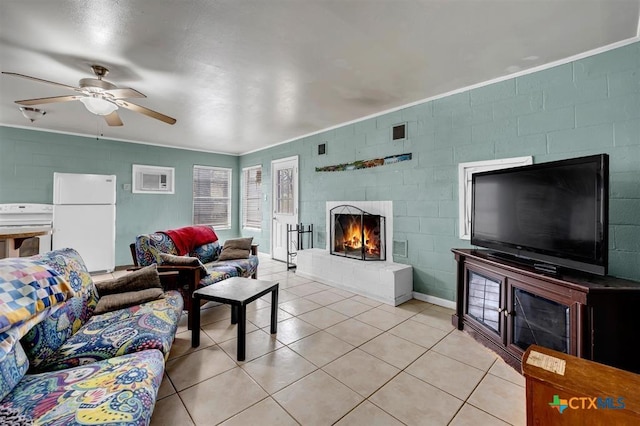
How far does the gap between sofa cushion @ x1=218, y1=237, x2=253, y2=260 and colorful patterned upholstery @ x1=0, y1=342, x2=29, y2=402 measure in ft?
8.49

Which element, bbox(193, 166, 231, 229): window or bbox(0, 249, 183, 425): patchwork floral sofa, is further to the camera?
bbox(193, 166, 231, 229): window

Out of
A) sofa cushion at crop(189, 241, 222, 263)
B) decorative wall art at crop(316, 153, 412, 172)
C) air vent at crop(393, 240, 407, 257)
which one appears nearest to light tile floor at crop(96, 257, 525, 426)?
air vent at crop(393, 240, 407, 257)

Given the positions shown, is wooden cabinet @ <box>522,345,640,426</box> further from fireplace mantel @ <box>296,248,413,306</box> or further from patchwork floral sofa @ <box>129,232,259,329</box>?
patchwork floral sofa @ <box>129,232,259,329</box>

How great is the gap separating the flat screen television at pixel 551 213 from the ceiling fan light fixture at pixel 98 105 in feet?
12.3

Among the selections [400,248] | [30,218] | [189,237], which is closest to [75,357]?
[189,237]

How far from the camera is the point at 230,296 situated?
240 centimetres

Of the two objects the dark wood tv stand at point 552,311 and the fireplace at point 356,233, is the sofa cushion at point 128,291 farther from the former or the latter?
the dark wood tv stand at point 552,311

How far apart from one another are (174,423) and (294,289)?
8.39ft

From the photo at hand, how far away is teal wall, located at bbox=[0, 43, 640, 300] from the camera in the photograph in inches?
89.2

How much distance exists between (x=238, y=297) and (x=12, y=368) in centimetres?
132

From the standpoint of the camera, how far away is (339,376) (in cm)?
206

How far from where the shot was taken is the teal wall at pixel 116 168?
4.64m

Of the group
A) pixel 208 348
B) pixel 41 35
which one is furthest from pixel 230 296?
pixel 41 35

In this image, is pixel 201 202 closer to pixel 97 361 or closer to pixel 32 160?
pixel 32 160
